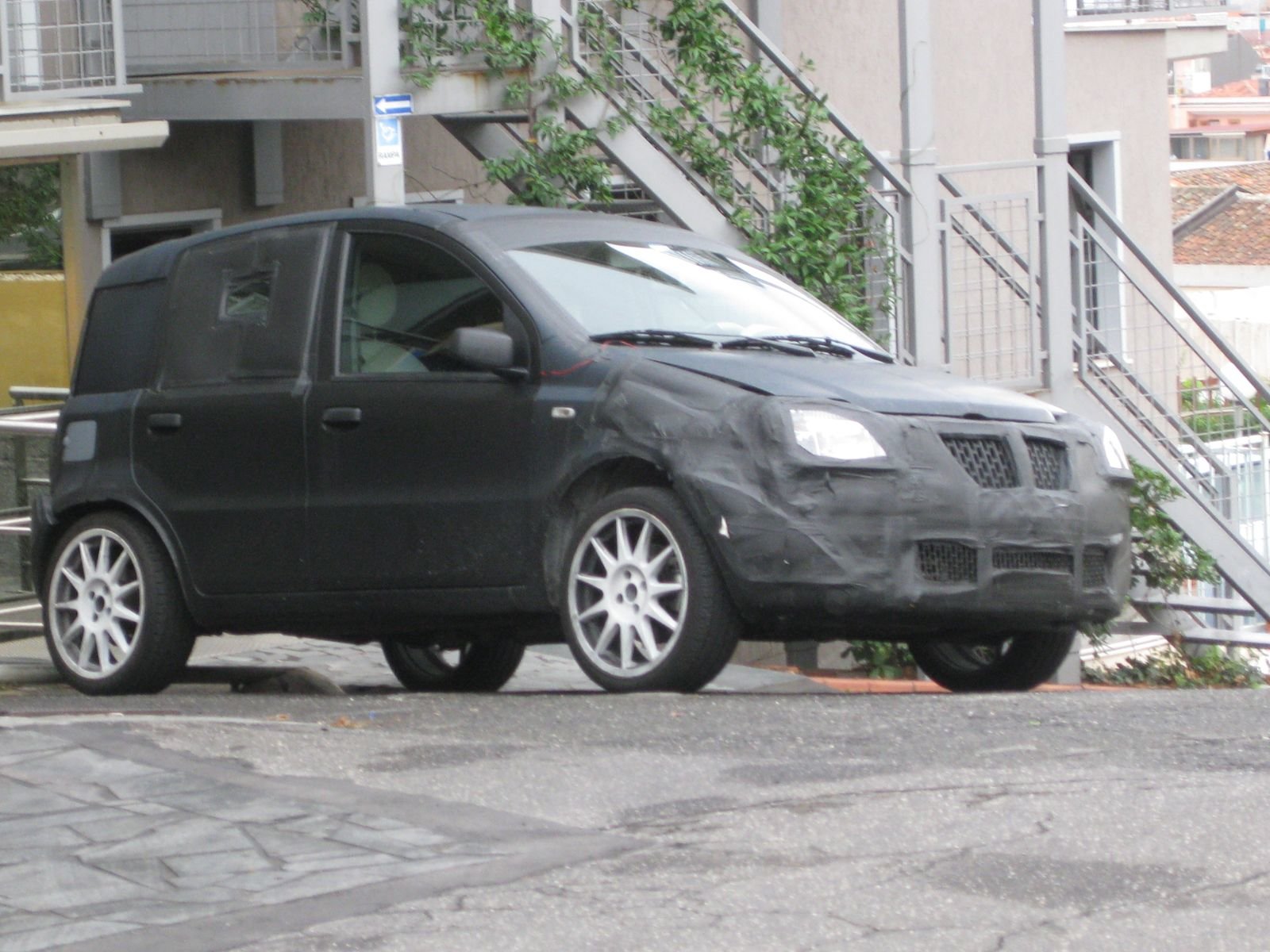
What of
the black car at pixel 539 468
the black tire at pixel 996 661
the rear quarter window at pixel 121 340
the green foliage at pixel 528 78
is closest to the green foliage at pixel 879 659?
the green foliage at pixel 528 78

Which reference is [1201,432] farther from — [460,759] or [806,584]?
[460,759]

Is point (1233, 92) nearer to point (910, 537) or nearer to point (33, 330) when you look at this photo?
point (33, 330)

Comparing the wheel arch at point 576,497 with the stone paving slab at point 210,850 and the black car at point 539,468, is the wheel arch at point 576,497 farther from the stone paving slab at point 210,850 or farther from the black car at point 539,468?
the stone paving slab at point 210,850

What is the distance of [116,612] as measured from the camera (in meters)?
8.77

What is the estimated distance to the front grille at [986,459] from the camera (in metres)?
7.51

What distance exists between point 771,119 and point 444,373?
473 centimetres

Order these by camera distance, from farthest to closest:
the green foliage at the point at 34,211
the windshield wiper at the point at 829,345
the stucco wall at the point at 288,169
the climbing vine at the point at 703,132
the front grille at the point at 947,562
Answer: the stucco wall at the point at 288,169 → the green foliage at the point at 34,211 → the climbing vine at the point at 703,132 → the windshield wiper at the point at 829,345 → the front grille at the point at 947,562

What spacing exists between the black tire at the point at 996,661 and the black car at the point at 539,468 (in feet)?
0.05

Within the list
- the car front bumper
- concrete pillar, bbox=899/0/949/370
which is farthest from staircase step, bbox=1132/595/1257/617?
the car front bumper

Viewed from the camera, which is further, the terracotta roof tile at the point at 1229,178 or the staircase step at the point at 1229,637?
the terracotta roof tile at the point at 1229,178

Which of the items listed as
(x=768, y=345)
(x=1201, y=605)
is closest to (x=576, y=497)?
(x=768, y=345)

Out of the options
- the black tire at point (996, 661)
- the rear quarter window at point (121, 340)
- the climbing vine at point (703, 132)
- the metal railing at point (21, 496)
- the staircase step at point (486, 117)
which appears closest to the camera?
the black tire at point (996, 661)

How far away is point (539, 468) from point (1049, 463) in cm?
171

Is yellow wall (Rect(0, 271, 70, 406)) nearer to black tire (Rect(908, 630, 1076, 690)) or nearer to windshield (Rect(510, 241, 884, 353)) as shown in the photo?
windshield (Rect(510, 241, 884, 353))
